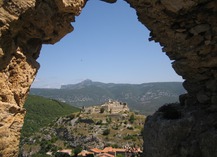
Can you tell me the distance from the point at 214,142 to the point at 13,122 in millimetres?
6821

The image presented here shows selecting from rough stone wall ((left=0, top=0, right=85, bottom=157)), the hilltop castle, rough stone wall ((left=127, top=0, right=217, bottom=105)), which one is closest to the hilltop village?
the hilltop castle

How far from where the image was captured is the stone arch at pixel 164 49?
8992 mm

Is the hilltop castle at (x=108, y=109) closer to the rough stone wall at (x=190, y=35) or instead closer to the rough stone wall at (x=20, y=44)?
the rough stone wall at (x=190, y=35)

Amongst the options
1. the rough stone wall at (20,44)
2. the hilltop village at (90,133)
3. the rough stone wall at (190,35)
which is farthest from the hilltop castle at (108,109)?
the rough stone wall at (20,44)

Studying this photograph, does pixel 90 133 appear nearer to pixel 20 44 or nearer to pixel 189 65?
pixel 189 65

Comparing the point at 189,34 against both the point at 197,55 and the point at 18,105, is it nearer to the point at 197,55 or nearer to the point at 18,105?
the point at 197,55

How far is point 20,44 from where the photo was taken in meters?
9.75

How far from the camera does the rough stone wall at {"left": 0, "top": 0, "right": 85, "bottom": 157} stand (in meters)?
8.75

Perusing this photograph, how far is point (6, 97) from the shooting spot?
9.15 m

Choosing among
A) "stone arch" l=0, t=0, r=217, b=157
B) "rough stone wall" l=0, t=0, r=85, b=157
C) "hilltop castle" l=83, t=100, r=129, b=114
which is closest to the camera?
"rough stone wall" l=0, t=0, r=85, b=157

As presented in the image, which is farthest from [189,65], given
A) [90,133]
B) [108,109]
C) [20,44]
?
[108,109]

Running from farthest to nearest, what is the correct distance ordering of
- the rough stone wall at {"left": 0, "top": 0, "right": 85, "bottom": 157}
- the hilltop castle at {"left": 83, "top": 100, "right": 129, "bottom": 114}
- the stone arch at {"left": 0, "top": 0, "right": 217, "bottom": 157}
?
1. the hilltop castle at {"left": 83, "top": 100, "right": 129, "bottom": 114}
2. the stone arch at {"left": 0, "top": 0, "right": 217, "bottom": 157}
3. the rough stone wall at {"left": 0, "top": 0, "right": 85, "bottom": 157}

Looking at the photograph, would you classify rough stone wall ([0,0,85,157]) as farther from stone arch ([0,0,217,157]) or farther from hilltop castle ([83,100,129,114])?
hilltop castle ([83,100,129,114])

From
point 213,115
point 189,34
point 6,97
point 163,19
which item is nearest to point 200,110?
point 213,115
